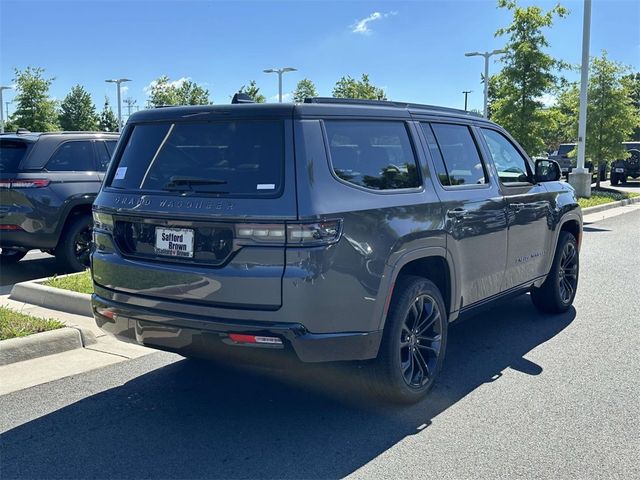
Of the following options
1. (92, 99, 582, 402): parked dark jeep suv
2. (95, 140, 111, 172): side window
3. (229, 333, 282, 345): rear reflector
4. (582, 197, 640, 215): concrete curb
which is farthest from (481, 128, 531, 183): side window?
(582, 197, 640, 215): concrete curb

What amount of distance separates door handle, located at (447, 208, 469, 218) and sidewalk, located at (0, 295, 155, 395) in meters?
2.66

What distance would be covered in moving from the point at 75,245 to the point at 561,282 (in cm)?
584

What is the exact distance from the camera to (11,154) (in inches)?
309

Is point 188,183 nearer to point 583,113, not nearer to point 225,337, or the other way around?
point 225,337

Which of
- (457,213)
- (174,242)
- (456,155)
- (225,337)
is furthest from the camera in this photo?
(456,155)

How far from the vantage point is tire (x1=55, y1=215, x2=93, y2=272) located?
26.4 feet

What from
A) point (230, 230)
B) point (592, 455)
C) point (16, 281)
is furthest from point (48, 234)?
point (592, 455)

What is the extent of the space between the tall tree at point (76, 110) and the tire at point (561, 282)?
165 ft

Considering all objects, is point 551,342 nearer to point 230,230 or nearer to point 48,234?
point 230,230

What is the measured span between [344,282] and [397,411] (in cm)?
110

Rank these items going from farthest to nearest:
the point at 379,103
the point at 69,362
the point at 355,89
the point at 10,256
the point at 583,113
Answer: the point at 355,89 → the point at 583,113 → the point at 10,256 → the point at 69,362 → the point at 379,103

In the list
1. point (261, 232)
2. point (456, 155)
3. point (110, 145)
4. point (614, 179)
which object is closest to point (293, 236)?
point (261, 232)

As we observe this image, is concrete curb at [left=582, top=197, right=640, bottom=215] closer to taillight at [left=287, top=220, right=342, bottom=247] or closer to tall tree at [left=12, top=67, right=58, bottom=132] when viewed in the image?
taillight at [left=287, top=220, right=342, bottom=247]

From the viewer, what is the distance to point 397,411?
4047 mm
